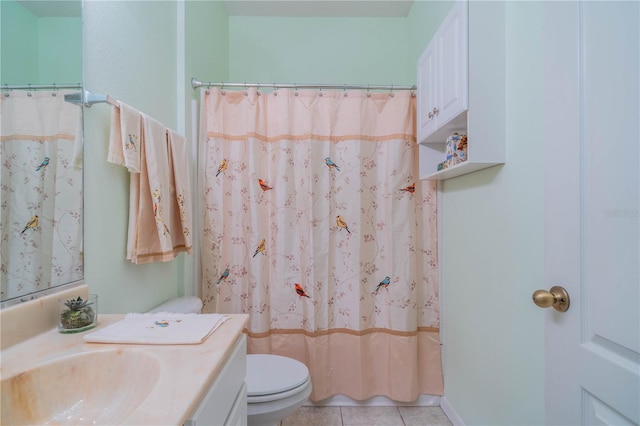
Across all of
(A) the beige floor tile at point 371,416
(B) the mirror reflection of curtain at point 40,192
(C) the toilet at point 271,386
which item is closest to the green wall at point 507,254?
(A) the beige floor tile at point 371,416

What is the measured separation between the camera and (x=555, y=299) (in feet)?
2.60

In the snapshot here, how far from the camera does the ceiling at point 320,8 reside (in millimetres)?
2109

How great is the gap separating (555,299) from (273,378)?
1.10m

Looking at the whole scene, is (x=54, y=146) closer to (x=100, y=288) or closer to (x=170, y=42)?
(x=100, y=288)

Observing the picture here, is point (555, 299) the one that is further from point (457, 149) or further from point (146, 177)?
point (146, 177)

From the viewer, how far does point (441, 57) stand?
4.25 feet

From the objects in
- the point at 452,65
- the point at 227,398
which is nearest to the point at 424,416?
the point at 227,398

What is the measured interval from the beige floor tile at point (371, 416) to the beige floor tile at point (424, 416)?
4 centimetres

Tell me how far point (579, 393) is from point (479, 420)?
0.82 m

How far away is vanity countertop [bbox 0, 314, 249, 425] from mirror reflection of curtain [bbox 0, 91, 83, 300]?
0.15m

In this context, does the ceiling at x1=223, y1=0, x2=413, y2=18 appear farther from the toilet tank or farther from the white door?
the toilet tank

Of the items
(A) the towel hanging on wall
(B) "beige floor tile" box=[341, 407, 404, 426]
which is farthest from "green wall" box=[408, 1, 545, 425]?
(A) the towel hanging on wall

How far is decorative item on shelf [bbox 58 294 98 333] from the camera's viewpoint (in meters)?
0.80

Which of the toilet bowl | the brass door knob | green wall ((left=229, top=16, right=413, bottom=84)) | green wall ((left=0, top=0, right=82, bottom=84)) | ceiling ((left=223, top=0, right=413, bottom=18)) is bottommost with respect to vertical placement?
the toilet bowl
